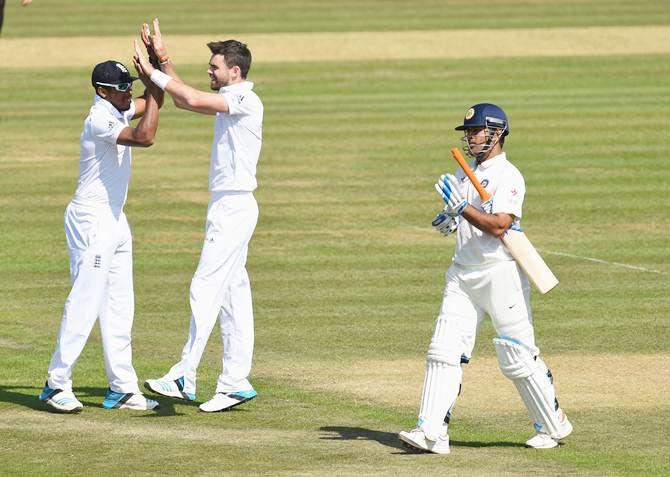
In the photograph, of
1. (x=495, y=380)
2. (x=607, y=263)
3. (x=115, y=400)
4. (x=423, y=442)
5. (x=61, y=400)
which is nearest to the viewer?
(x=423, y=442)

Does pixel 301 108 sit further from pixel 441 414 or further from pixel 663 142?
pixel 441 414

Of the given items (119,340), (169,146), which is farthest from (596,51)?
(119,340)

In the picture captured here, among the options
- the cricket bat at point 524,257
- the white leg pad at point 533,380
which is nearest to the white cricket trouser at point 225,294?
the cricket bat at point 524,257

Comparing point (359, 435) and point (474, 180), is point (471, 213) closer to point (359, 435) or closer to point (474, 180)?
point (474, 180)

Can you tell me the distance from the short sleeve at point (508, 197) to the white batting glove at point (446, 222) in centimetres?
28

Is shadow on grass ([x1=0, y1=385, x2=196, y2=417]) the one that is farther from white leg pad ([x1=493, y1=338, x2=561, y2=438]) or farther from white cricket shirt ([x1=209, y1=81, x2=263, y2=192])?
white leg pad ([x1=493, y1=338, x2=561, y2=438])

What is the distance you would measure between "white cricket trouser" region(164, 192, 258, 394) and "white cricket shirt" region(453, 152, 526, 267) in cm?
177

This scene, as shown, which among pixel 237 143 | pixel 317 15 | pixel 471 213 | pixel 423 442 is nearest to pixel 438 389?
pixel 423 442

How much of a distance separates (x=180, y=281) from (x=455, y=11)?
68.6 feet

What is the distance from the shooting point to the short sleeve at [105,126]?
10.9m

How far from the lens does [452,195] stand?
9758mm

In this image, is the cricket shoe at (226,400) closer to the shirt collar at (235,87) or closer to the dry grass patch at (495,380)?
the dry grass patch at (495,380)

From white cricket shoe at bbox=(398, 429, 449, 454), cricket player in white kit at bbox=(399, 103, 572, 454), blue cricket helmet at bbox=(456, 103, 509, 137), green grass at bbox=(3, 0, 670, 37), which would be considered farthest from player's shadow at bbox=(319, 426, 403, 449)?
green grass at bbox=(3, 0, 670, 37)

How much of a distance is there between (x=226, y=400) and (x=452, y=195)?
94.4 inches
